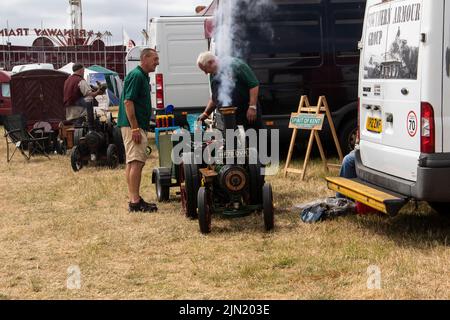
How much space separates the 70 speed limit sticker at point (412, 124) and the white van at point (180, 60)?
7.53 metres

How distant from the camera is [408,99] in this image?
5.14 m

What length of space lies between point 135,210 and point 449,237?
3.40 metres

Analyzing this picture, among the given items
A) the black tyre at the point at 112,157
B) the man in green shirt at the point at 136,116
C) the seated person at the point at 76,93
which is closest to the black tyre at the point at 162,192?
the man in green shirt at the point at 136,116

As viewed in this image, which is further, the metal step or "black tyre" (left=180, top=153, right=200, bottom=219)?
"black tyre" (left=180, top=153, right=200, bottom=219)

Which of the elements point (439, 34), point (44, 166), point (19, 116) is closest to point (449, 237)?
point (439, 34)

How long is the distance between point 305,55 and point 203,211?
14.7 feet

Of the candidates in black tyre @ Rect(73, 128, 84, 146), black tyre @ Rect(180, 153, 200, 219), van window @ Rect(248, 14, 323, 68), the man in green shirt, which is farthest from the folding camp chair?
black tyre @ Rect(180, 153, 200, 219)

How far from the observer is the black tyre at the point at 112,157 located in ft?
34.2

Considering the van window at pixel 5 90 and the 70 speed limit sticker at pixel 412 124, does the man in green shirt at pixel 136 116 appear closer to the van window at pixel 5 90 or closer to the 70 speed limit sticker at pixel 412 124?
the 70 speed limit sticker at pixel 412 124

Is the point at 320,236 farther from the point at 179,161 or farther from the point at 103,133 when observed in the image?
the point at 103,133

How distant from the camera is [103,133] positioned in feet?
35.1

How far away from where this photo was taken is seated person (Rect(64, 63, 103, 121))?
11273 millimetres

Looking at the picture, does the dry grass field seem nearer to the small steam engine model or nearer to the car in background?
the small steam engine model
